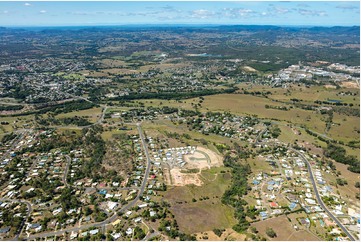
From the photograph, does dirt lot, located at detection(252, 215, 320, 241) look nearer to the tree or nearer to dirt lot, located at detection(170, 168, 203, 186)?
the tree

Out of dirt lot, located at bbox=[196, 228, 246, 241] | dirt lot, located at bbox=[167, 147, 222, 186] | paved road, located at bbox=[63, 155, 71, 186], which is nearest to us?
dirt lot, located at bbox=[196, 228, 246, 241]

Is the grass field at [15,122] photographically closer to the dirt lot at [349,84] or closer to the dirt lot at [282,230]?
the dirt lot at [282,230]

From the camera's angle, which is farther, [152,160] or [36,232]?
[152,160]

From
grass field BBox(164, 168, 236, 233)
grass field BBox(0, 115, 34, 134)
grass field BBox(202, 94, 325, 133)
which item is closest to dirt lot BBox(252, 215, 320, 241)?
grass field BBox(164, 168, 236, 233)

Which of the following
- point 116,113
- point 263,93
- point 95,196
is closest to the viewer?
point 95,196

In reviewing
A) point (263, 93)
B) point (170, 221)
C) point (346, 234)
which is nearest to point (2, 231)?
point (170, 221)

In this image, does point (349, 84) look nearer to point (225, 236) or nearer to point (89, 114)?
point (89, 114)

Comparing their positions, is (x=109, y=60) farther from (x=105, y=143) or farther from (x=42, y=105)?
(x=105, y=143)
